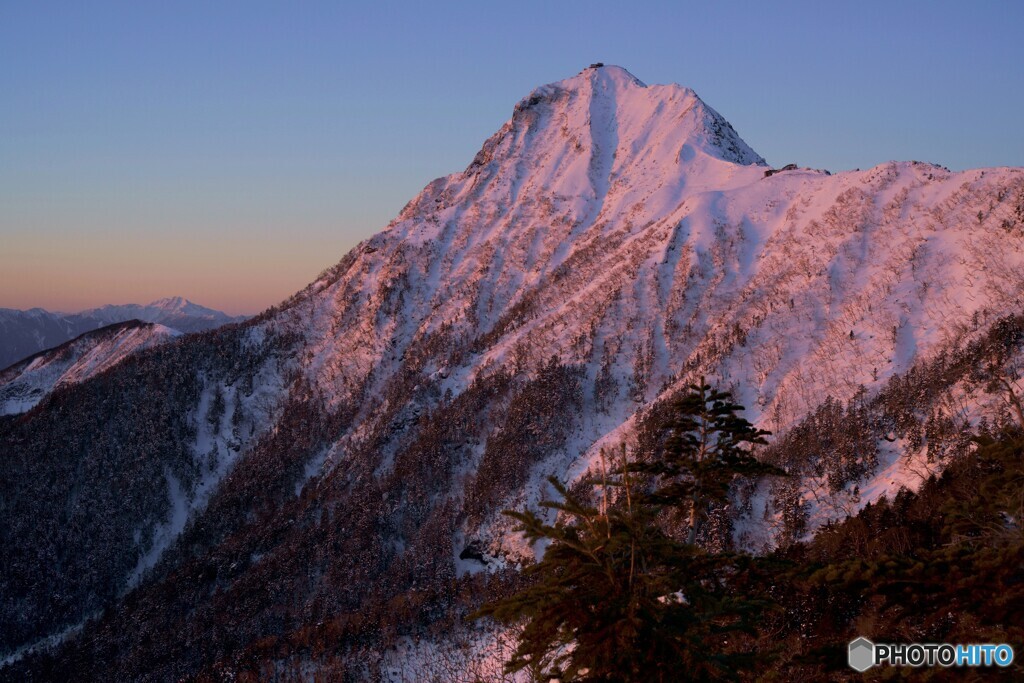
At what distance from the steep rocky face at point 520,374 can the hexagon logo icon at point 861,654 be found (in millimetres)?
36238

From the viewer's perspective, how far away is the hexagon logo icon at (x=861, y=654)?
11.3m

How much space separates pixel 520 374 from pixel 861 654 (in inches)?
3003

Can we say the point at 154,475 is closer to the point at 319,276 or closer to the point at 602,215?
the point at 319,276

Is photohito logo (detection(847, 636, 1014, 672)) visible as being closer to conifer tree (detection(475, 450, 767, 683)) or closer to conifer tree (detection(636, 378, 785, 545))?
conifer tree (detection(475, 450, 767, 683))

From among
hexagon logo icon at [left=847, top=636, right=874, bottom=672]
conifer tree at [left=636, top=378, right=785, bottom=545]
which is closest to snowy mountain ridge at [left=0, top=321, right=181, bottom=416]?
conifer tree at [left=636, top=378, right=785, bottom=545]

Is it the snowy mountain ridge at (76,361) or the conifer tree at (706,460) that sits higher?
the snowy mountain ridge at (76,361)

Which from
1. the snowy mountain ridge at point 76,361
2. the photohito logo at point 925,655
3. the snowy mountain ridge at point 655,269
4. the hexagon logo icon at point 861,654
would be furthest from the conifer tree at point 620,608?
the snowy mountain ridge at point 76,361

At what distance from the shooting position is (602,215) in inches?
4744

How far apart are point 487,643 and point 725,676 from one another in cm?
3956

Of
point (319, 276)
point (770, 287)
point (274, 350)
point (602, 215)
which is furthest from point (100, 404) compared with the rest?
point (770, 287)

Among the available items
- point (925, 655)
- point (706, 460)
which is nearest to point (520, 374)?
point (706, 460)

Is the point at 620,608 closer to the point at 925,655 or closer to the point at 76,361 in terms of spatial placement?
the point at 925,655

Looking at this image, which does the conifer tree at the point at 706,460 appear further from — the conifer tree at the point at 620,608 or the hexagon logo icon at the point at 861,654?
the conifer tree at the point at 620,608

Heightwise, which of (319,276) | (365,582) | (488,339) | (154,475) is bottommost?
(365,582)
